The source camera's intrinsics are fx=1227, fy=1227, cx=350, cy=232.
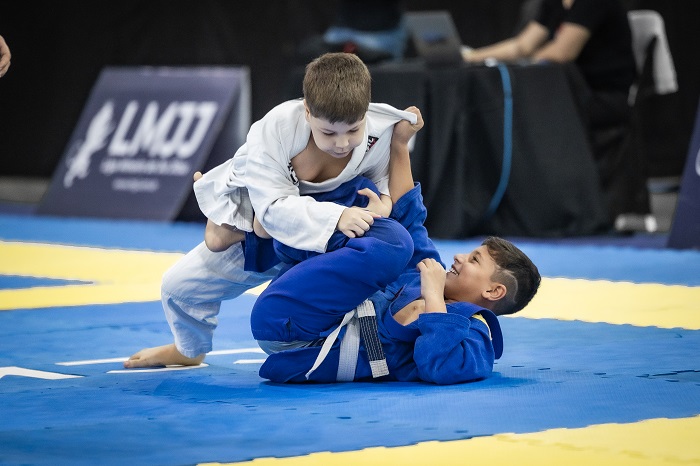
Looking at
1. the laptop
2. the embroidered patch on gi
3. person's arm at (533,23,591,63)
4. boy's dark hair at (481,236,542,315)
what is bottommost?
the laptop

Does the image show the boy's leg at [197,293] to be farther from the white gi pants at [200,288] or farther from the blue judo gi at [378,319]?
the blue judo gi at [378,319]

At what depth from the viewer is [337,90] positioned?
3041mm

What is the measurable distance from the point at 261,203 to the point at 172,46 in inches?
333

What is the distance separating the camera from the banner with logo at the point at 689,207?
6.64 meters

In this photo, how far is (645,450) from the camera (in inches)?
96.2

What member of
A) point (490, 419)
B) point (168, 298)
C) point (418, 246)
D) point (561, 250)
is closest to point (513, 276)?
point (418, 246)

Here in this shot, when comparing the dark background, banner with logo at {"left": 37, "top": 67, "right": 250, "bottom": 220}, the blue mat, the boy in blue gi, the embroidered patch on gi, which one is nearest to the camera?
the blue mat

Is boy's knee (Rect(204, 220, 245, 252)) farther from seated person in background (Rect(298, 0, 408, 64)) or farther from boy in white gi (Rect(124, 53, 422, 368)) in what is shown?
seated person in background (Rect(298, 0, 408, 64))

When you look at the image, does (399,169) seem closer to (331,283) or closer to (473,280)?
(473,280)

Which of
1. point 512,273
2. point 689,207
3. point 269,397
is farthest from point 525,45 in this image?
point 269,397

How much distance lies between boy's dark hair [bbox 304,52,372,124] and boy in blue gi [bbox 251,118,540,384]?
32 centimetres

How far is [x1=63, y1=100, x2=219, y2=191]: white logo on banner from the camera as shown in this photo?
9117mm

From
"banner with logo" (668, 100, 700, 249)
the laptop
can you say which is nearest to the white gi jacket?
"banner with logo" (668, 100, 700, 249)

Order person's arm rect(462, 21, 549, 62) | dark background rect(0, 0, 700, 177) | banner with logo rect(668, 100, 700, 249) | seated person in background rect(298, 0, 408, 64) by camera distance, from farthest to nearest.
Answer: dark background rect(0, 0, 700, 177), person's arm rect(462, 21, 549, 62), seated person in background rect(298, 0, 408, 64), banner with logo rect(668, 100, 700, 249)
